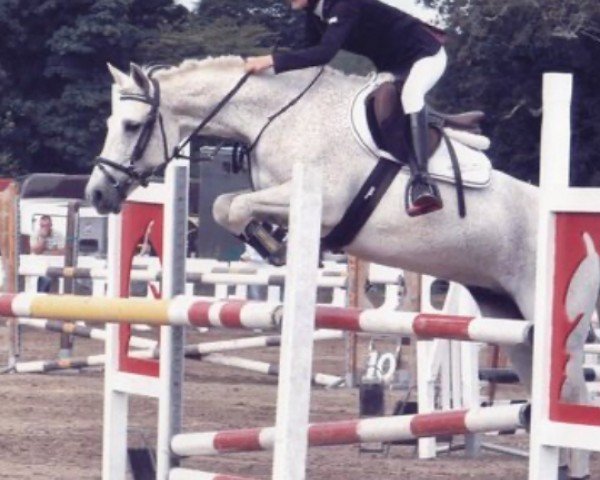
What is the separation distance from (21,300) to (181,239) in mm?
652

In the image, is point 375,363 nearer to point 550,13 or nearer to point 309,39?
point 309,39

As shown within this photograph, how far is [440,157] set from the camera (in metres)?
7.18

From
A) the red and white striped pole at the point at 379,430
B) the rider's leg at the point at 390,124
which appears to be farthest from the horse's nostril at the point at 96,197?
the red and white striped pole at the point at 379,430

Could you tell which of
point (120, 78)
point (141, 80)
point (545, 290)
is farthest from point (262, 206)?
point (545, 290)

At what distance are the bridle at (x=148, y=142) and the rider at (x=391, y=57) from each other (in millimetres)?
240

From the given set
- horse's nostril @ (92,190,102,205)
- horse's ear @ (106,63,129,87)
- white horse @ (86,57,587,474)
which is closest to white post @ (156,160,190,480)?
white horse @ (86,57,587,474)

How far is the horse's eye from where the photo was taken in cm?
725

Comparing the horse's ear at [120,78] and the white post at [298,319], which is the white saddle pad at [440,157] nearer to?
the horse's ear at [120,78]

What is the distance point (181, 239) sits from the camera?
566cm

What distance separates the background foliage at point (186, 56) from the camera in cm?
Answer: 3450

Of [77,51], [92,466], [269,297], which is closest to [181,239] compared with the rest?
[92,466]

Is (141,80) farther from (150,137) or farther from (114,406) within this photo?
(114,406)

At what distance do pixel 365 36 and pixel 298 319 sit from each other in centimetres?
288

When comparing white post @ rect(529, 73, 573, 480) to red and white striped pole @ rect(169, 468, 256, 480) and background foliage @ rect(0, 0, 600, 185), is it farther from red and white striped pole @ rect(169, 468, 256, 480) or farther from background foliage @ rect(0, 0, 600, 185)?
background foliage @ rect(0, 0, 600, 185)
